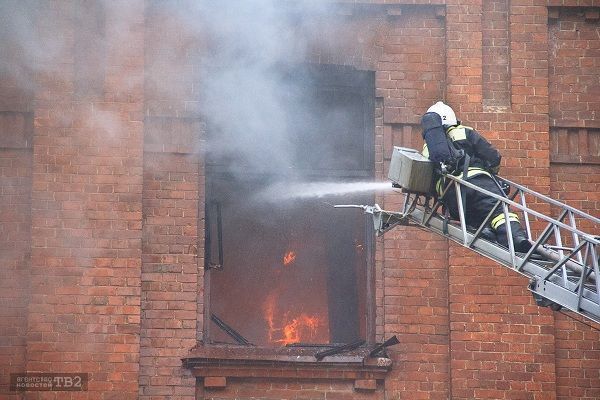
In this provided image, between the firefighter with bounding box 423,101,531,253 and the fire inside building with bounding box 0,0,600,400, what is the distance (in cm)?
132

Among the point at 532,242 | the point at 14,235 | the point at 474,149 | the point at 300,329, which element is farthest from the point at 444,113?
the point at 14,235

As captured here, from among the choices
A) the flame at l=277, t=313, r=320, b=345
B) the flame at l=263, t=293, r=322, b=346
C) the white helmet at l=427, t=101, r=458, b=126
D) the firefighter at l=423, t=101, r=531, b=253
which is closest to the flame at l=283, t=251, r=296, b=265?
the flame at l=263, t=293, r=322, b=346

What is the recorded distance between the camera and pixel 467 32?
908cm

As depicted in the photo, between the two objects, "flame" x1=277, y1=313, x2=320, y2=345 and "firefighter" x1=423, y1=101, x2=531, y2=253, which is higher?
"firefighter" x1=423, y1=101, x2=531, y2=253

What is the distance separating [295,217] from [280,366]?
150cm

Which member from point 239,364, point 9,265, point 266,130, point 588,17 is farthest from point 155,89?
point 588,17

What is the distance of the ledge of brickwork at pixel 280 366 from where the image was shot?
27.8 ft

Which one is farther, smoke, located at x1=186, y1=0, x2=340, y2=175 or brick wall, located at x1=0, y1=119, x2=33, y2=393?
smoke, located at x1=186, y1=0, x2=340, y2=175

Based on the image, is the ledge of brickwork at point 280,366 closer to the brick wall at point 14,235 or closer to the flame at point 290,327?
the flame at point 290,327

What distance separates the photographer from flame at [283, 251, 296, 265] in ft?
30.4

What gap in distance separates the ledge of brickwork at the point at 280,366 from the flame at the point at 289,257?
1018mm

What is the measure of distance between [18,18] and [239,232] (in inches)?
108

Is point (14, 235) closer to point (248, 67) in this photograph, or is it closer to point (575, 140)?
point (248, 67)

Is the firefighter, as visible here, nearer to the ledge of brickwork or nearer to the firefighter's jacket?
the firefighter's jacket
